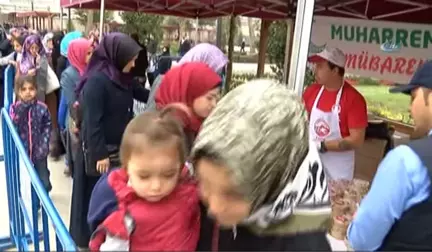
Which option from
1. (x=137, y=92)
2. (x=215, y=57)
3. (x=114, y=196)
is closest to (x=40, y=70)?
(x=137, y=92)

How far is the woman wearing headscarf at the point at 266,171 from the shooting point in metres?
1.01

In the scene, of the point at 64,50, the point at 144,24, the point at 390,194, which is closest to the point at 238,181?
the point at 390,194

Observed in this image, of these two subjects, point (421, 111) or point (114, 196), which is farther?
point (421, 111)

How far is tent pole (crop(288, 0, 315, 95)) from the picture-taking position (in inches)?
93.7

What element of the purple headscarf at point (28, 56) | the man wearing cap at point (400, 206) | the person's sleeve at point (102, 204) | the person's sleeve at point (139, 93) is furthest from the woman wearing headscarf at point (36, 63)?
the man wearing cap at point (400, 206)

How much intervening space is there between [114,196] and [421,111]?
1.09 m

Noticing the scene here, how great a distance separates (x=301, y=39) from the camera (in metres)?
2.41

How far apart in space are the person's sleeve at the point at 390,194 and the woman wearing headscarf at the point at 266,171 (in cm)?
51

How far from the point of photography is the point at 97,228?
4.47 ft

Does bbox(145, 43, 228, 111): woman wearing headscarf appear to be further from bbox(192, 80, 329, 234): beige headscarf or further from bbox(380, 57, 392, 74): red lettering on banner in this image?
bbox(380, 57, 392, 74): red lettering on banner

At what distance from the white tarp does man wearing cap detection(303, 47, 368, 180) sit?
163 centimetres

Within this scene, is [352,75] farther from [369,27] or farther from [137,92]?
[137,92]

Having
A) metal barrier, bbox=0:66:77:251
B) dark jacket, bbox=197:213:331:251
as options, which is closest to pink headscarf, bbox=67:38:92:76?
metal barrier, bbox=0:66:77:251

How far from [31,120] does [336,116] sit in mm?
2368
